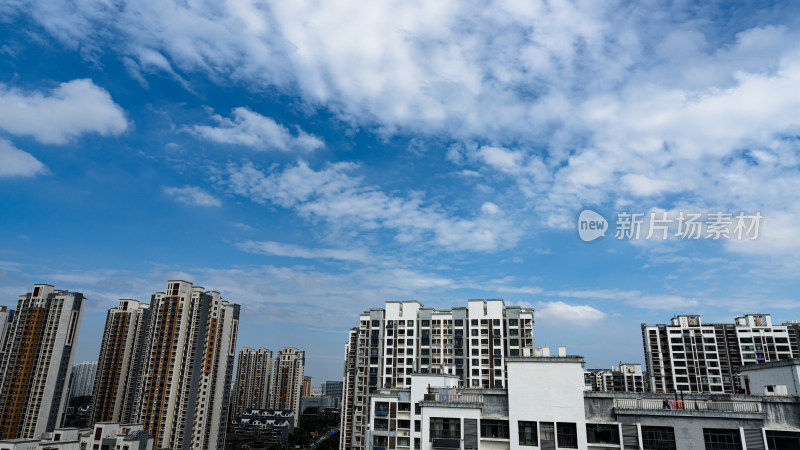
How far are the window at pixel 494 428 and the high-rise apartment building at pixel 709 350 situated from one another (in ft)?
270

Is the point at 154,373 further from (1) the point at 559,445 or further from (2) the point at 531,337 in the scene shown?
(1) the point at 559,445

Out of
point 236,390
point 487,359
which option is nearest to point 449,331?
point 487,359

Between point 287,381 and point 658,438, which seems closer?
point 658,438

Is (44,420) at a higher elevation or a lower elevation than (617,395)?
lower

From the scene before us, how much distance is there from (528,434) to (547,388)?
2.98 m

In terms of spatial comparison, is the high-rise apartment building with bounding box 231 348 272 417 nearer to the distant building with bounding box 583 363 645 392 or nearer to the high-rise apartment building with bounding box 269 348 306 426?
the high-rise apartment building with bounding box 269 348 306 426

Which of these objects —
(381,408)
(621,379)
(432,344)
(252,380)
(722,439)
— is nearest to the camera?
(722,439)

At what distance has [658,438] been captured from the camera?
26562mm

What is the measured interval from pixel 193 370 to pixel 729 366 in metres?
109

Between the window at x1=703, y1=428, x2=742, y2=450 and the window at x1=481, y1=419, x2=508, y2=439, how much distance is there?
424 inches

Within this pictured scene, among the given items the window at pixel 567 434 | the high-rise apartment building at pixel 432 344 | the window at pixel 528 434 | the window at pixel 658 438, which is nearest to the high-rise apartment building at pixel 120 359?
the high-rise apartment building at pixel 432 344

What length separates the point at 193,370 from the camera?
9481cm

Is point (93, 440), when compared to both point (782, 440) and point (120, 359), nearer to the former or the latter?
point (120, 359)

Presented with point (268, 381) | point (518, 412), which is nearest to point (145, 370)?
point (518, 412)
